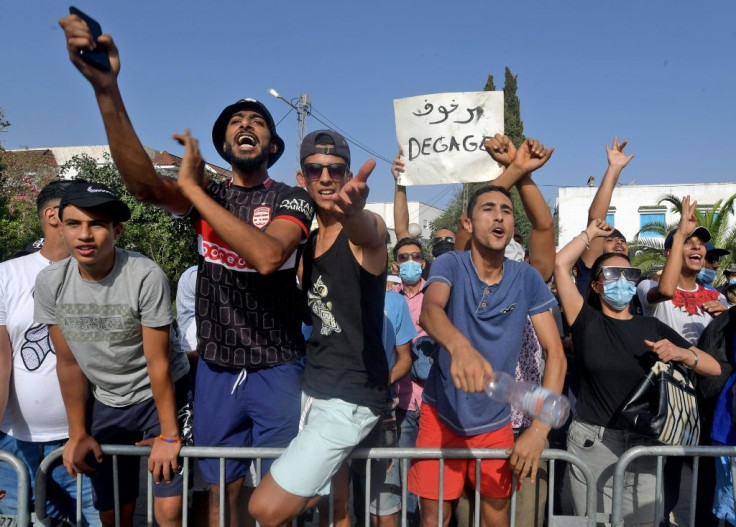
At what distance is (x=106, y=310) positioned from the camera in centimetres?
283

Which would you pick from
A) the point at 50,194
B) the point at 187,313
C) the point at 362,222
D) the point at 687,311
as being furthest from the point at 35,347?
the point at 687,311

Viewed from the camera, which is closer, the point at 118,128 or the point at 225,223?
the point at 225,223

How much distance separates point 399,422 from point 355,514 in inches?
27.9

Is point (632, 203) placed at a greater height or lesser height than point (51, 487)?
greater

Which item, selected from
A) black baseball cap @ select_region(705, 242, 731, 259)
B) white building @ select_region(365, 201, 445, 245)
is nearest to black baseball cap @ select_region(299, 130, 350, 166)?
black baseball cap @ select_region(705, 242, 731, 259)

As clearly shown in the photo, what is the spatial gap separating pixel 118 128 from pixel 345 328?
4.26 ft

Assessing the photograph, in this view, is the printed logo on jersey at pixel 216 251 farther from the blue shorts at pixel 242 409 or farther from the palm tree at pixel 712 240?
the palm tree at pixel 712 240

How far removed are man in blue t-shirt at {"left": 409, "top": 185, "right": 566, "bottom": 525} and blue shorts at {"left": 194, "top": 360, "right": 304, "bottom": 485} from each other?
790mm

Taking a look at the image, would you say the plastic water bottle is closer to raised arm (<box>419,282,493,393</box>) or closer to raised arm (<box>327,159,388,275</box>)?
raised arm (<box>419,282,493,393</box>)

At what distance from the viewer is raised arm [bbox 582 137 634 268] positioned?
4219 millimetres

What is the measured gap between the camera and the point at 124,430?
3.07 metres

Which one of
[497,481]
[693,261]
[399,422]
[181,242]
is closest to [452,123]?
[693,261]

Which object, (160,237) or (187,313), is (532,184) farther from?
(160,237)

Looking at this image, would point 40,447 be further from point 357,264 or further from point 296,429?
point 357,264
